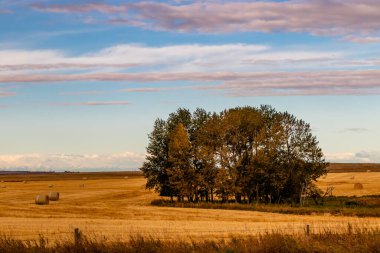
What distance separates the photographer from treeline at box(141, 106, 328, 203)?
222ft

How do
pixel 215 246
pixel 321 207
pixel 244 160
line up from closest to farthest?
pixel 215 246 → pixel 321 207 → pixel 244 160

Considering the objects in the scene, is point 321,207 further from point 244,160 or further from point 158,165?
point 158,165

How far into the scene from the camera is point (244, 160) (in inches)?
2756

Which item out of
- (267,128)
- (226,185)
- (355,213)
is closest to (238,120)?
(267,128)

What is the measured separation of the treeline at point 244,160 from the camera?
2670 inches

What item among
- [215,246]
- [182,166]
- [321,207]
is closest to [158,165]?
[182,166]

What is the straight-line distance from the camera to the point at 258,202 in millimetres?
68812

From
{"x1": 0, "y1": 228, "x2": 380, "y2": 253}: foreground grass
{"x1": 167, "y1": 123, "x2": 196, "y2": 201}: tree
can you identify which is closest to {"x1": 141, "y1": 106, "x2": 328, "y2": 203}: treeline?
{"x1": 167, "y1": 123, "x2": 196, "y2": 201}: tree

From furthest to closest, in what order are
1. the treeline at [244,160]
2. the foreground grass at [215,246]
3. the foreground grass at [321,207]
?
the treeline at [244,160], the foreground grass at [321,207], the foreground grass at [215,246]

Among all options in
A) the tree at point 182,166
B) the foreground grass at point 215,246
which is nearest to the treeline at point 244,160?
the tree at point 182,166

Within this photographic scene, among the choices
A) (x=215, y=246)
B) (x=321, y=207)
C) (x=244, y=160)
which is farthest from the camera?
(x=244, y=160)

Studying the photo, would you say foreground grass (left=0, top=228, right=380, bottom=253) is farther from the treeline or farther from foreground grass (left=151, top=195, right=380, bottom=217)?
the treeline

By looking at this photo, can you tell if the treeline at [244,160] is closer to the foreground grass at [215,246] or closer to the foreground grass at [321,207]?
the foreground grass at [321,207]

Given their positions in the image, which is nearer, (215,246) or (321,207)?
(215,246)
